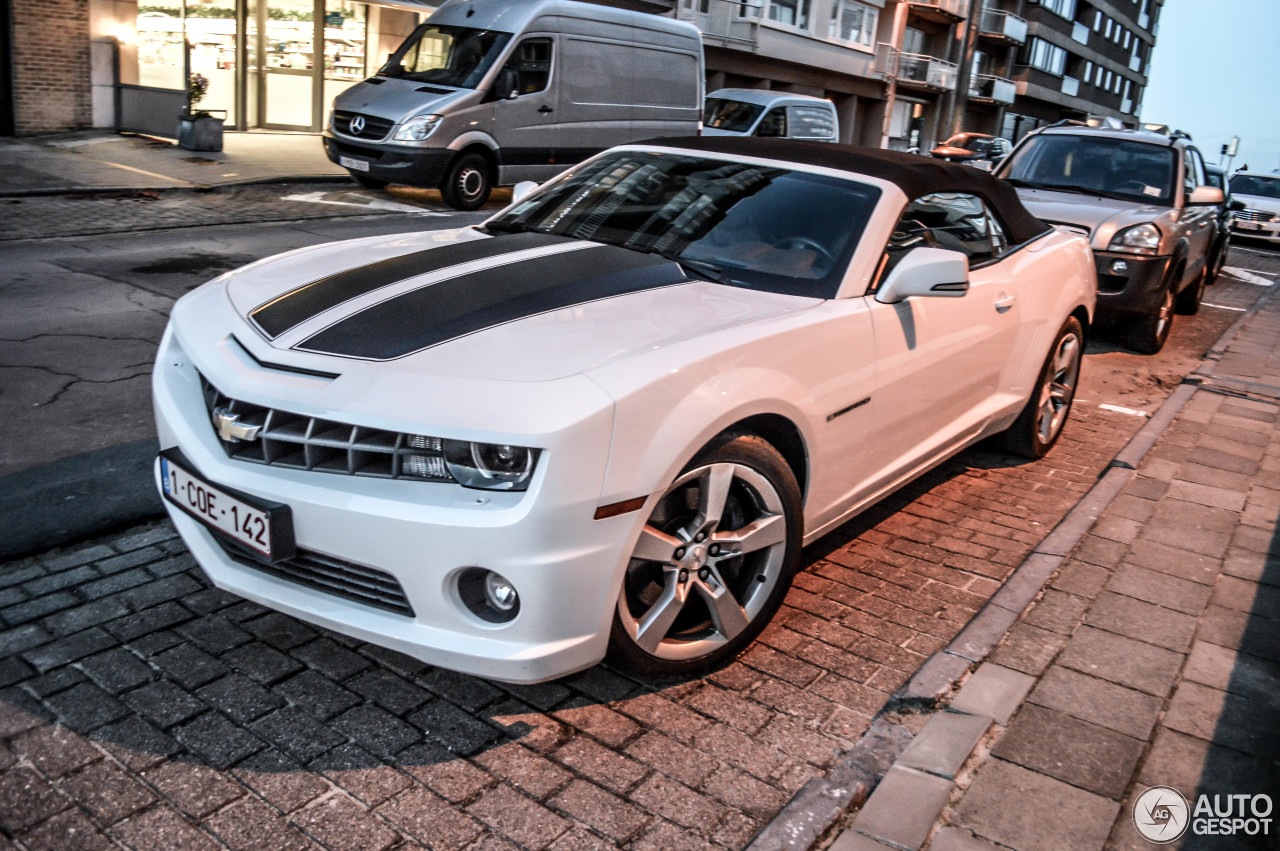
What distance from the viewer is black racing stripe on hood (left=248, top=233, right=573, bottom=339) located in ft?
10.5

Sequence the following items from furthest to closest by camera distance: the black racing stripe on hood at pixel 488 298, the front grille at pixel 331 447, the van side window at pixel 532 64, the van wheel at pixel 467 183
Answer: the van side window at pixel 532 64 < the van wheel at pixel 467 183 < the black racing stripe on hood at pixel 488 298 < the front grille at pixel 331 447

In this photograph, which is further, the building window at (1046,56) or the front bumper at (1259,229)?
the building window at (1046,56)

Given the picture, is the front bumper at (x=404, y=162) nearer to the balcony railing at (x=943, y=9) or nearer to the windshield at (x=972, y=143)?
the windshield at (x=972, y=143)

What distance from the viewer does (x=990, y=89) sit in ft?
170

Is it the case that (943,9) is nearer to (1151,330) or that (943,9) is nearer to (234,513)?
(1151,330)

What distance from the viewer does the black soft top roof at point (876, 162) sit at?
168 inches

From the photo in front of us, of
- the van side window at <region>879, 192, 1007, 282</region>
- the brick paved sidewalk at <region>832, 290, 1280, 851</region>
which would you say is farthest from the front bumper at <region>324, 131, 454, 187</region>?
the brick paved sidewalk at <region>832, 290, 1280, 851</region>

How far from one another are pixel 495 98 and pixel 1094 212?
736cm

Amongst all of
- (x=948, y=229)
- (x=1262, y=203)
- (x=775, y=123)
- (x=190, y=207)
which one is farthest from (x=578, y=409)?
(x=1262, y=203)

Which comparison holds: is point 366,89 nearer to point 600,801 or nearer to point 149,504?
point 149,504

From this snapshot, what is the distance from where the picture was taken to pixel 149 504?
13.5 ft

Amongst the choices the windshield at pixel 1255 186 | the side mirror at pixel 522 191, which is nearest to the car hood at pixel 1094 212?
the side mirror at pixel 522 191

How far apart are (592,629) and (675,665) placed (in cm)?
43

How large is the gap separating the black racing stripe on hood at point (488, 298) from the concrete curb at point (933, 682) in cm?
149
